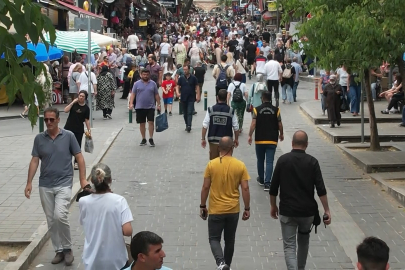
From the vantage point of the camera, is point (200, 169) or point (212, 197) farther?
point (200, 169)

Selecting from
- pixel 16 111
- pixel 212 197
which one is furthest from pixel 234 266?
pixel 16 111

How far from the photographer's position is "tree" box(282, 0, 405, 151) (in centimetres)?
1319

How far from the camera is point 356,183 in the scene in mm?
13672

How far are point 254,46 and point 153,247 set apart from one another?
109 ft

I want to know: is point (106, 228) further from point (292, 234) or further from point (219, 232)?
point (292, 234)

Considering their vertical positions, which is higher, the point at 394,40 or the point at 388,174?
the point at 394,40

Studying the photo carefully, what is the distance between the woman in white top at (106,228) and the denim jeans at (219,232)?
1.70 metres

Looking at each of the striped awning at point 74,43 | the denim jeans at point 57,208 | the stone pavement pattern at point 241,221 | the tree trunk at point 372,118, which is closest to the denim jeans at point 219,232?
the stone pavement pattern at point 241,221

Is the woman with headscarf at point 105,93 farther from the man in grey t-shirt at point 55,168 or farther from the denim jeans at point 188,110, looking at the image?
the man in grey t-shirt at point 55,168

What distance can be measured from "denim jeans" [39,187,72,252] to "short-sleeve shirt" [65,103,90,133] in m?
4.92

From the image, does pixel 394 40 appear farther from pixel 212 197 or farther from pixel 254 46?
pixel 254 46

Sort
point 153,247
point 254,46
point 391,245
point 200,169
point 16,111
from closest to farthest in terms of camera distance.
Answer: point 153,247
point 391,245
point 200,169
point 16,111
point 254,46

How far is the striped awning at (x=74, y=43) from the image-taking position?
24656mm

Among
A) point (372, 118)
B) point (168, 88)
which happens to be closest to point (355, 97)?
point (168, 88)
